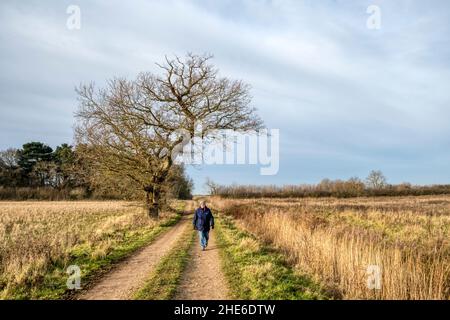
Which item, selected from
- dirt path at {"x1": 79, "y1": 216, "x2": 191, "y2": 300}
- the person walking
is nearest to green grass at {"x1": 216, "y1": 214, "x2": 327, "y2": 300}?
the person walking

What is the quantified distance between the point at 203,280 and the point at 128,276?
2.08 metres

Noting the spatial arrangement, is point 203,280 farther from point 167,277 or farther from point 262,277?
point 262,277

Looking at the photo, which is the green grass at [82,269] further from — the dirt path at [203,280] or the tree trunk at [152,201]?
the tree trunk at [152,201]

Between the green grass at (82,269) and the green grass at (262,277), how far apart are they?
356cm

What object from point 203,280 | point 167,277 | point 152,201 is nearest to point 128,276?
point 167,277

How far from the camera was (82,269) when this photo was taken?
1043 centimetres

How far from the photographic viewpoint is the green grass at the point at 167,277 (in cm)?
784

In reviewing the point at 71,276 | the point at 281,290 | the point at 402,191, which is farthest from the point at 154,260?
the point at 402,191

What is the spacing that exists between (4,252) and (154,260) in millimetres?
4620

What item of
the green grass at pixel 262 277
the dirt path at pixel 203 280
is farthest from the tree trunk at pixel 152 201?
the dirt path at pixel 203 280

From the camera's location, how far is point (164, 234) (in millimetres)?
18734

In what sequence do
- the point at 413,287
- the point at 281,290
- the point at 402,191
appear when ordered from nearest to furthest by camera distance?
the point at 413,287 < the point at 281,290 < the point at 402,191

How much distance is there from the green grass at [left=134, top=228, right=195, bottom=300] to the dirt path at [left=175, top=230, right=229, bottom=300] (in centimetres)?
18
